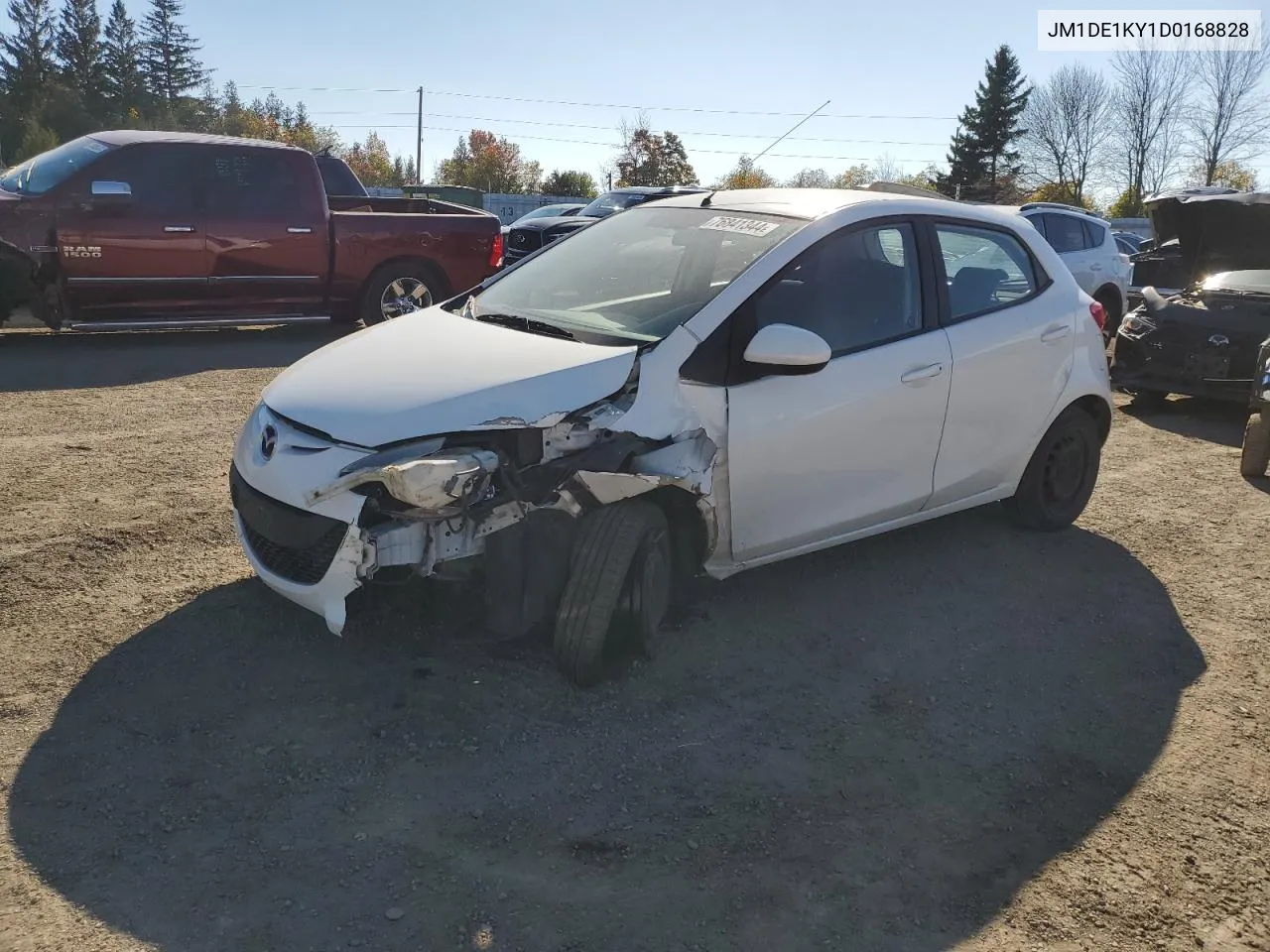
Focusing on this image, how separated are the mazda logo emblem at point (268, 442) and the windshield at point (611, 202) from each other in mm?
14340

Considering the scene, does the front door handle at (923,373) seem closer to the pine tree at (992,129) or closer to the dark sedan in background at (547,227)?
the dark sedan in background at (547,227)

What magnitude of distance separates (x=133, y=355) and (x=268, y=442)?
6.45 metres

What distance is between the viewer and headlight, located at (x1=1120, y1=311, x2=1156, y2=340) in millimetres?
8867

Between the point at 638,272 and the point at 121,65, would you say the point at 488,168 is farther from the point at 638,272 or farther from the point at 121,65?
the point at 638,272

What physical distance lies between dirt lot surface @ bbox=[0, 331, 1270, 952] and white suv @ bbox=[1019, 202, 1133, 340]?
7.70 m

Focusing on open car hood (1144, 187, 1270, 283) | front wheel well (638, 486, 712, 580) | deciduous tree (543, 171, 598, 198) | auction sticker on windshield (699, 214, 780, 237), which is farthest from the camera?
deciduous tree (543, 171, 598, 198)

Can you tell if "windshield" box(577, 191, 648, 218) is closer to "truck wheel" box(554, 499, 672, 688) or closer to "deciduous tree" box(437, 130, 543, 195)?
"truck wheel" box(554, 499, 672, 688)

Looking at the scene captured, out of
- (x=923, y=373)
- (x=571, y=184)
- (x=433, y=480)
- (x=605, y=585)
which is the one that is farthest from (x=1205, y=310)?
(x=571, y=184)

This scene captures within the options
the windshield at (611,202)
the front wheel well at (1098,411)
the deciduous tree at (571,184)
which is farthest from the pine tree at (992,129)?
the front wheel well at (1098,411)

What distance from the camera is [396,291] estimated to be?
35.3 ft

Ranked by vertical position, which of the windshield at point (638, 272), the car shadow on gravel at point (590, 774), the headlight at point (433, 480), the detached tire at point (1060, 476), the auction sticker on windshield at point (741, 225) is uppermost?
the auction sticker on windshield at point (741, 225)

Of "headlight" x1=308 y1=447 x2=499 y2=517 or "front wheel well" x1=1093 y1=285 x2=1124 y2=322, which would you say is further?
"front wheel well" x1=1093 y1=285 x2=1124 y2=322

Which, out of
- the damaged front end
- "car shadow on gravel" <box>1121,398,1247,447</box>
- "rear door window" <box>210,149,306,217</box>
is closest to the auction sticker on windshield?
the damaged front end

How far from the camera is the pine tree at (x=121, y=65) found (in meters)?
62.6
